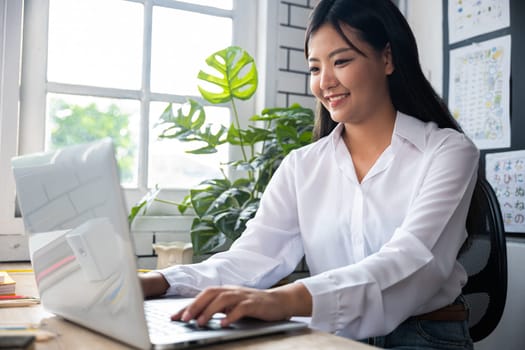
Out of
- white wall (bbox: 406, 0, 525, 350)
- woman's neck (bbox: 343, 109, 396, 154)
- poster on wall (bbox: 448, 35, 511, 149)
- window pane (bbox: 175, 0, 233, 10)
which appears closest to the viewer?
woman's neck (bbox: 343, 109, 396, 154)

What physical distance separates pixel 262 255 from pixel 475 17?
4.48 feet

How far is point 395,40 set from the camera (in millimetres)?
1364

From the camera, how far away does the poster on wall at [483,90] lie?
1.97 metres

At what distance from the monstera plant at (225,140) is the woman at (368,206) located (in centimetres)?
52

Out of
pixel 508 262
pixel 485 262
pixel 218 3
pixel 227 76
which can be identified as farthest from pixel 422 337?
pixel 218 3

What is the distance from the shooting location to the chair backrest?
1.37 meters

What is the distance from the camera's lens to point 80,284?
2.63ft

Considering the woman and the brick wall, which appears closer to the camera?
the woman

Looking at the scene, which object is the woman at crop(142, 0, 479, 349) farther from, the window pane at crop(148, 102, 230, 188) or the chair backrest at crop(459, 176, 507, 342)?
the window pane at crop(148, 102, 230, 188)

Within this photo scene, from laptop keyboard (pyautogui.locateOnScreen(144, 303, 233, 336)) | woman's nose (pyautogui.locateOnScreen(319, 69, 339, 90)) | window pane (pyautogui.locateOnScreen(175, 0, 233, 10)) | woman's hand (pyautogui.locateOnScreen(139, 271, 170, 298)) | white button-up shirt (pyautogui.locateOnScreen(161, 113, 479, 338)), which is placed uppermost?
window pane (pyautogui.locateOnScreen(175, 0, 233, 10))

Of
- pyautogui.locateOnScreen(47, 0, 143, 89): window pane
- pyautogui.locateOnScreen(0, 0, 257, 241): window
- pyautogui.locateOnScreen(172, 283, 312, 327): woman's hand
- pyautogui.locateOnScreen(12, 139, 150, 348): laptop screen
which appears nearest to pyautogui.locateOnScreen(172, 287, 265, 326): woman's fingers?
pyautogui.locateOnScreen(172, 283, 312, 327): woman's hand

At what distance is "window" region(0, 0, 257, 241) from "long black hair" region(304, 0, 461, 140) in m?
1.05

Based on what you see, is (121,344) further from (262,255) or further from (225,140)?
(225,140)

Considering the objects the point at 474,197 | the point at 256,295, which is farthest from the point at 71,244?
the point at 474,197
